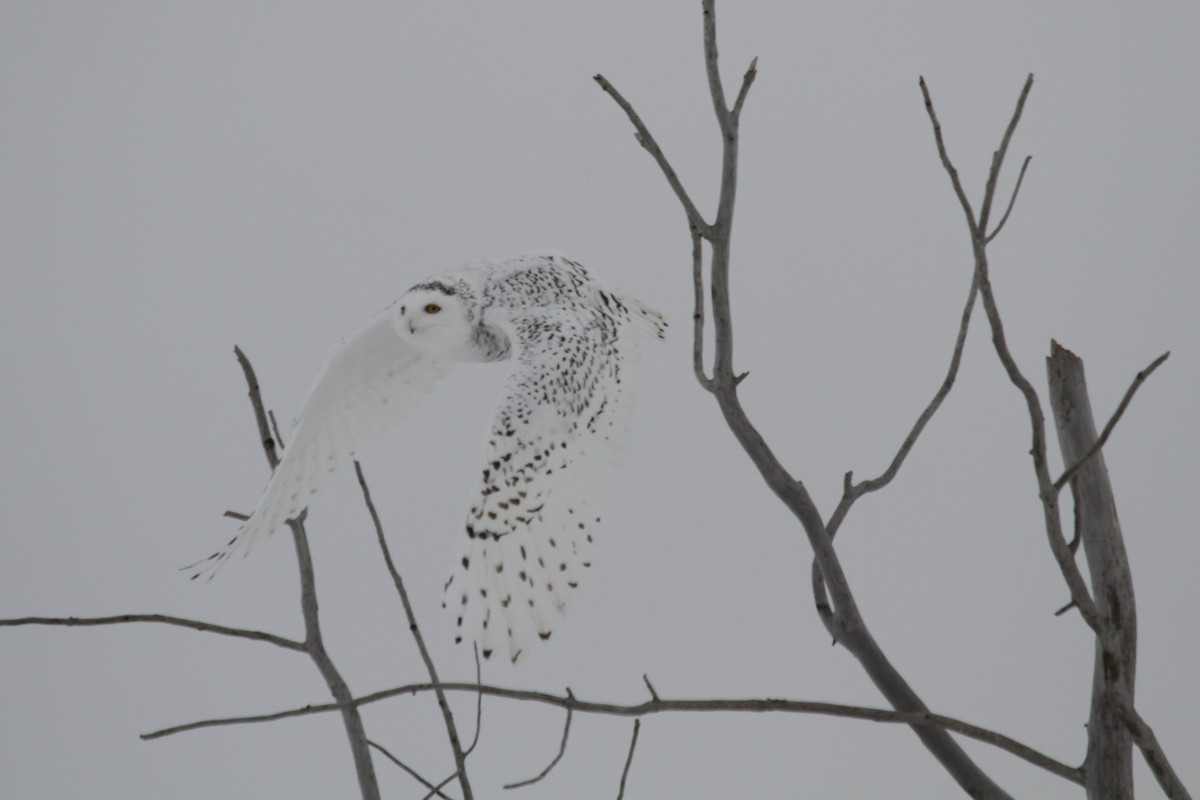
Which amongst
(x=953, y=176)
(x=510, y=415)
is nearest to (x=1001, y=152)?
(x=953, y=176)

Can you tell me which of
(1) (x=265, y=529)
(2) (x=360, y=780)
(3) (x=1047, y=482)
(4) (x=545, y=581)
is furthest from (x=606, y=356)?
(3) (x=1047, y=482)

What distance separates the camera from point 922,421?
849 mm

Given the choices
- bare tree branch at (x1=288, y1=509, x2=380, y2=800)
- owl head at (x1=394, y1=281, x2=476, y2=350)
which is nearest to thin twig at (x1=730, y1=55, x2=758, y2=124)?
owl head at (x1=394, y1=281, x2=476, y2=350)

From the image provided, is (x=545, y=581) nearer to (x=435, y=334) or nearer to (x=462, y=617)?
(x=462, y=617)

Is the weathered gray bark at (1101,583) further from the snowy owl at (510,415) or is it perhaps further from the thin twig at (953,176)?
the snowy owl at (510,415)

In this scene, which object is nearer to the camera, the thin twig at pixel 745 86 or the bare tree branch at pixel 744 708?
the bare tree branch at pixel 744 708

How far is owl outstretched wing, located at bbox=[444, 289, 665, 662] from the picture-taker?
990 millimetres

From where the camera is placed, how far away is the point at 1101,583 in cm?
70

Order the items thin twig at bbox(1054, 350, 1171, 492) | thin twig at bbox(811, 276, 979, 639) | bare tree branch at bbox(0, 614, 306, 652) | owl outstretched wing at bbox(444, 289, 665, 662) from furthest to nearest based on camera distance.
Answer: owl outstretched wing at bbox(444, 289, 665, 662) → thin twig at bbox(811, 276, 979, 639) → bare tree branch at bbox(0, 614, 306, 652) → thin twig at bbox(1054, 350, 1171, 492)

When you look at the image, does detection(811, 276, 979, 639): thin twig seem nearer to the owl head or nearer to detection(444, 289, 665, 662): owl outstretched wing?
detection(444, 289, 665, 662): owl outstretched wing

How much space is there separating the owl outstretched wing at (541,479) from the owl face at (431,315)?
2.7 inches

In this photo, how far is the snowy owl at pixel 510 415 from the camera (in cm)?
100

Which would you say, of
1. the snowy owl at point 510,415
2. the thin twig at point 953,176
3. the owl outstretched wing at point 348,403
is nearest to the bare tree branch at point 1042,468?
the thin twig at point 953,176

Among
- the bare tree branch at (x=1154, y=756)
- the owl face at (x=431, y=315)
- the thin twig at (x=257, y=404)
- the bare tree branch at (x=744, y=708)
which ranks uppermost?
the owl face at (x=431, y=315)
